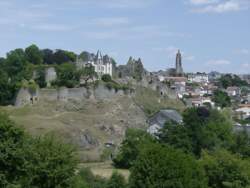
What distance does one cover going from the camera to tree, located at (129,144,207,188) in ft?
108

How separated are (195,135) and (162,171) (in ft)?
97.6

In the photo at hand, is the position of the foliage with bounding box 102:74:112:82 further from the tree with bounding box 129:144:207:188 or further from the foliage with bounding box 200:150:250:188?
the tree with bounding box 129:144:207:188

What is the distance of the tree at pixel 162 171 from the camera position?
108 feet

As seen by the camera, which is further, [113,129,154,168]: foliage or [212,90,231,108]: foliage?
[212,90,231,108]: foliage

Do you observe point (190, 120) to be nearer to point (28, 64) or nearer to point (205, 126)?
point (205, 126)

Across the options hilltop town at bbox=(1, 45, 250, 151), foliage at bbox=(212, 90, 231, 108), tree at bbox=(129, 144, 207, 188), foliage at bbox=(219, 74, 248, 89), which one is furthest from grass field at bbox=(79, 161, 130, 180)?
foliage at bbox=(219, 74, 248, 89)

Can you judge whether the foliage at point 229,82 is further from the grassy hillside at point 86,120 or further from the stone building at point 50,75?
the stone building at point 50,75

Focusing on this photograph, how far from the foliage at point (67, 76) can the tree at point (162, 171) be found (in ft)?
139

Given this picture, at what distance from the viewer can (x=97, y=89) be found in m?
77.2

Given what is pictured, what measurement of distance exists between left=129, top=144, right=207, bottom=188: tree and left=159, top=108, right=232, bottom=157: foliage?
24.1 metres

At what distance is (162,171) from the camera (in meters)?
33.1

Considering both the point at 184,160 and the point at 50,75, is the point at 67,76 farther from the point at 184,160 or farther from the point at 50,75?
the point at 184,160

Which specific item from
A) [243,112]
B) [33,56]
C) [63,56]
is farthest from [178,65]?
[33,56]

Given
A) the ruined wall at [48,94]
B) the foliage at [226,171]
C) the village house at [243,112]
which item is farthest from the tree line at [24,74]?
the foliage at [226,171]
